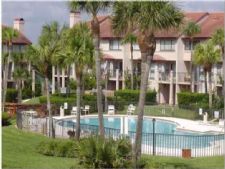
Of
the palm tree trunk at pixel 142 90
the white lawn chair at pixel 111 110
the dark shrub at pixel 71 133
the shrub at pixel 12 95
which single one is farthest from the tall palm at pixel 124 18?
the shrub at pixel 12 95

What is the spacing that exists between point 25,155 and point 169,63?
129ft

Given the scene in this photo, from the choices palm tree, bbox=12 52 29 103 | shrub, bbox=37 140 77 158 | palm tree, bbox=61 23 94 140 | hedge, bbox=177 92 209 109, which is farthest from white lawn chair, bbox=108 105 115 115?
shrub, bbox=37 140 77 158

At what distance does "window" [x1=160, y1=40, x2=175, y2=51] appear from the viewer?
55.7m

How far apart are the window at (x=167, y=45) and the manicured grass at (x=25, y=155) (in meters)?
31.2

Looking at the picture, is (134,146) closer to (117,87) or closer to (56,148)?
(56,148)

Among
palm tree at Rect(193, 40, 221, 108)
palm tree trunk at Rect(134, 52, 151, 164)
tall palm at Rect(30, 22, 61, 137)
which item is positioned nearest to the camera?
palm tree trunk at Rect(134, 52, 151, 164)

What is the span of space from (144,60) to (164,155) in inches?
298

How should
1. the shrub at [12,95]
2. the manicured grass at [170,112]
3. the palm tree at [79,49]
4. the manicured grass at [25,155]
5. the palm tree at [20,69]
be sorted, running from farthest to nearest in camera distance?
1. the shrub at [12,95]
2. the palm tree at [20,69]
3. the manicured grass at [170,112]
4. the palm tree at [79,49]
5. the manicured grass at [25,155]

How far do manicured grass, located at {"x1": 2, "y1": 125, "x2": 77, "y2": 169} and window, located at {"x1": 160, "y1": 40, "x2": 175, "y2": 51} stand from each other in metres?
31.2

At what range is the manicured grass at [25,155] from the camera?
50.1 ft

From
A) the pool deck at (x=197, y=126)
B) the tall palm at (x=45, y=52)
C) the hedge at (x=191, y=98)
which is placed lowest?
the pool deck at (x=197, y=126)

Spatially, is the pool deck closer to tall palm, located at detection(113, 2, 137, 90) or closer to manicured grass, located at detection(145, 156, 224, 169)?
manicured grass, located at detection(145, 156, 224, 169)

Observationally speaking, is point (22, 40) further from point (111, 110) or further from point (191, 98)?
point (111, 110)

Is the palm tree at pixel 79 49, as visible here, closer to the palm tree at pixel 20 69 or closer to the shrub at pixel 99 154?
the shrub at pixel 99 154
